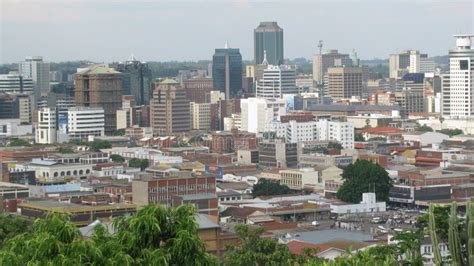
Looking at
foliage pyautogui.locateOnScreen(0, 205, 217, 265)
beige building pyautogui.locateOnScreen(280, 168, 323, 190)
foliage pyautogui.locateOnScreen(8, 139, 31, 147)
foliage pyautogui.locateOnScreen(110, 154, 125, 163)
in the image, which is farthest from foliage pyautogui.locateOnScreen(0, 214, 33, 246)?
foliage pyautogui.locateOnScreen(8, 139, 31, 147)

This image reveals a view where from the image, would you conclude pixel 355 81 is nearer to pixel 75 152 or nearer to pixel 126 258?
pixel 75 152

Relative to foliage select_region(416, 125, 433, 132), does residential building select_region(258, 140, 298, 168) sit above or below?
below

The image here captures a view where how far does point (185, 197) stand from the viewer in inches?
1312

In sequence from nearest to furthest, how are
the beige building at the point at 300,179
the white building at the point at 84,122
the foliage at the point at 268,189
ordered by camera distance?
the foliage at the point at 268,189 < the beige building at the point at 300,179 < the white building at the point at 84,122

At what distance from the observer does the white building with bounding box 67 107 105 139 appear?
207 ft

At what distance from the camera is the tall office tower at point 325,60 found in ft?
352

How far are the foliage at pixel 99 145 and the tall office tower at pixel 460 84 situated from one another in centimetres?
1907

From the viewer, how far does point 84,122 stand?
63.6 meters

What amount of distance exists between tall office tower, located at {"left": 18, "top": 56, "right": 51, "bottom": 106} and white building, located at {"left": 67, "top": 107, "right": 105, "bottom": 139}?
2594 centimetres

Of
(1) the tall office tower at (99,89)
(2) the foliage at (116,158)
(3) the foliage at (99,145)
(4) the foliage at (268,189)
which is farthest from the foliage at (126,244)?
(1) the tall office tower at (99,89)

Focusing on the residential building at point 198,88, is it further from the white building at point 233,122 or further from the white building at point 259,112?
the white building at point 259,112

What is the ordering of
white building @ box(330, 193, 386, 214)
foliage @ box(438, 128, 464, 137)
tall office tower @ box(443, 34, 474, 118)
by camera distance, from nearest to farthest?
white building @ box(330, 193, 386, 214) → foliage @ box(438, 128, 464, 137) → tall office tower @ box(443, 34, 474, 118)

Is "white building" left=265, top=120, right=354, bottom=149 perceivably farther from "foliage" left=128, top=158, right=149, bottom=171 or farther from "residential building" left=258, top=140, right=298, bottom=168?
"foliage" left=128, top=158, right=149, bottom=171

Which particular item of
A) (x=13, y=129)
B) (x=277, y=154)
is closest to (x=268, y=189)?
(x=277, y=154)
